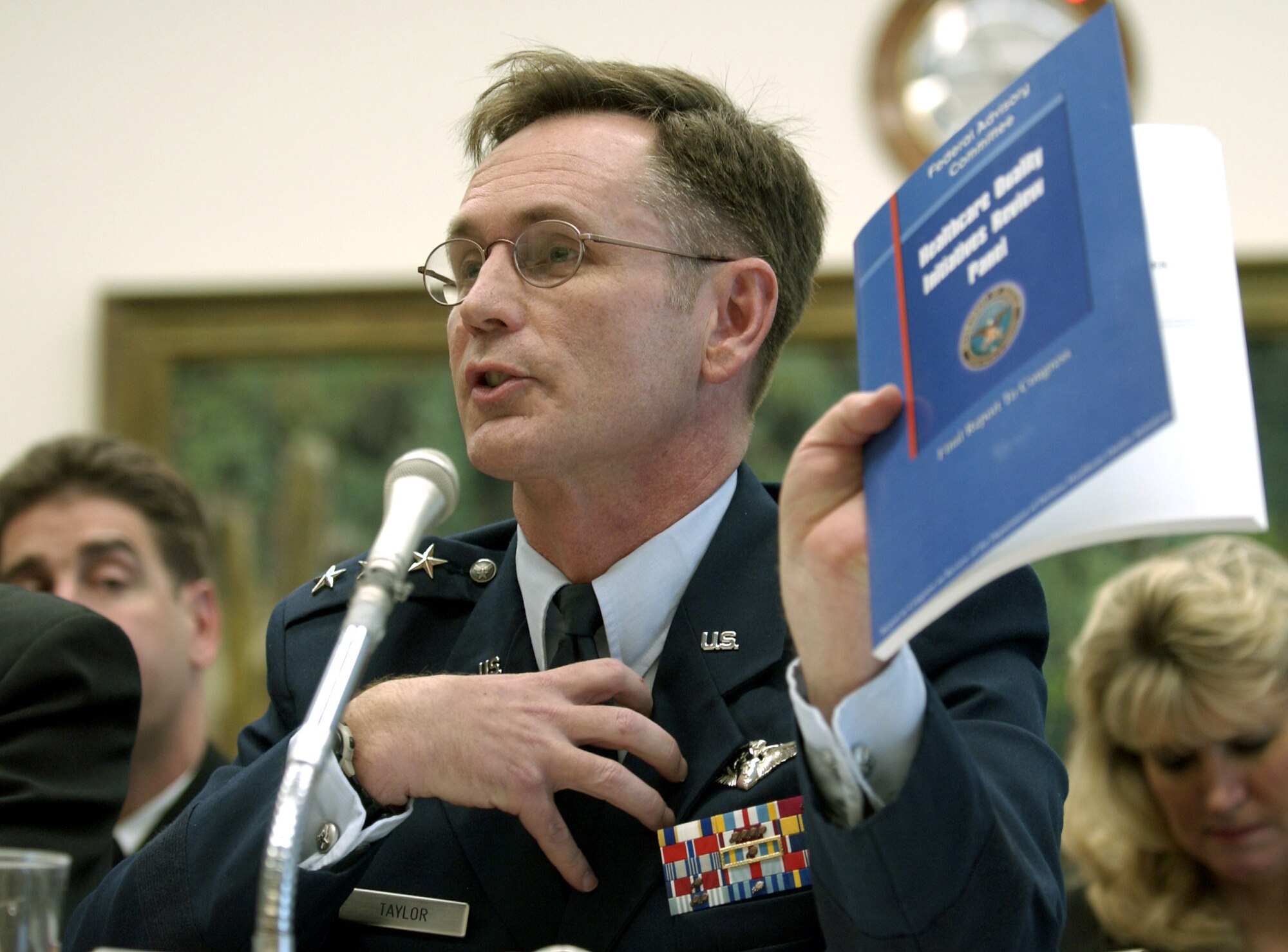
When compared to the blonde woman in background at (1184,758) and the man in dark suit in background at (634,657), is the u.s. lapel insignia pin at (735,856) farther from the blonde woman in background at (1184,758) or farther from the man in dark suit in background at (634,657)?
the blonde woman in background at (1184,758)

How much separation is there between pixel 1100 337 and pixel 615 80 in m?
1.25

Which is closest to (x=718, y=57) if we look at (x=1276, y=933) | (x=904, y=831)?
(x=1276, y=933)

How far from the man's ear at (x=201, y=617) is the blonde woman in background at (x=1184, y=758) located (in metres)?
2.08

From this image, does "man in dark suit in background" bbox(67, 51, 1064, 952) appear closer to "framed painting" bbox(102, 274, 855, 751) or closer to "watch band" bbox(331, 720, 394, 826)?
"watch band" bbox(331, 720, 394, 826)

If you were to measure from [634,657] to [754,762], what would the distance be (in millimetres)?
271

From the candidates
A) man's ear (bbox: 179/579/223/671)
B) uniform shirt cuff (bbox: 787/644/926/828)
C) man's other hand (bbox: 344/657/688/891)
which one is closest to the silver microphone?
man's other hand (bbox: 344/657/688/891)

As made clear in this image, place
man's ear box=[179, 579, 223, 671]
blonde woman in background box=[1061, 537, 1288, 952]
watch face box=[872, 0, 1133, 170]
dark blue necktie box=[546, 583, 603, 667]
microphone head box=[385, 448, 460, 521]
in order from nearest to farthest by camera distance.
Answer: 1. microphone head box=[385, 448, 460, 521]
2. dark blue necktie box=[546, 583, 603, 667]
3. blonde woman in background box=[1061, 537, 1288, 952]
4. man's ear box=[179, 579, 223, 671]
5. watch face box=[872, 0, 1133, 170]

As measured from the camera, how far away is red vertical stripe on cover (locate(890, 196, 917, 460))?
1.23m

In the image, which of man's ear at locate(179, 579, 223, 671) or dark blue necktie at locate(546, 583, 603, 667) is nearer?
dark blue necktie at locate(546, 583, 603, 667)

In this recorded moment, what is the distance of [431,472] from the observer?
4.75ft

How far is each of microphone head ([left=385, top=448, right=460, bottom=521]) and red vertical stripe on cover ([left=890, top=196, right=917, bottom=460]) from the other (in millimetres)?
461

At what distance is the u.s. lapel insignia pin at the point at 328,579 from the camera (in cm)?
207

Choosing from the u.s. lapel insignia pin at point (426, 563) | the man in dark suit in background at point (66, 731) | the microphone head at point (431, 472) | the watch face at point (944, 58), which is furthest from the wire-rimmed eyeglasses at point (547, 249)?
the watch face at point (944, 58)

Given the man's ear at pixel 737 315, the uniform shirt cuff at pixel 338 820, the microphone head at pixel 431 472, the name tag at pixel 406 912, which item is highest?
the man's ear at pixel 737 315
